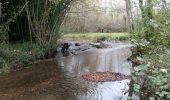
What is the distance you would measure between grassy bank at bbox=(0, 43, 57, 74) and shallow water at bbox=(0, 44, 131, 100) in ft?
1.86

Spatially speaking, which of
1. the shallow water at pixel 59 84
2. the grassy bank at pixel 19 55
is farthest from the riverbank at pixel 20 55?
the shallow water at pixel 59 84

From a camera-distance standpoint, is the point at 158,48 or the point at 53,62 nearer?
the point at 158,48

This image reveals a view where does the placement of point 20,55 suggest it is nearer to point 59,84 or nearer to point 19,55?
point 19,55

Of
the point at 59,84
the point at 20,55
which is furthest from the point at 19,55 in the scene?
the point at 59,84

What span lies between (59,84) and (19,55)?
4401 millimetres

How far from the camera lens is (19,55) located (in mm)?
14578

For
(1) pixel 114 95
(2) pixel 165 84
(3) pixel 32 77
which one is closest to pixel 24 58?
(3) pixel 32 77

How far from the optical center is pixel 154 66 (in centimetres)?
614

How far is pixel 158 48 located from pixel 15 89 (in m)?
5.23

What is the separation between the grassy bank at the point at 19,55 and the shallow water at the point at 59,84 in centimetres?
57

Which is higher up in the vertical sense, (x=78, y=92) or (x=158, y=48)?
(x=158, y=48)

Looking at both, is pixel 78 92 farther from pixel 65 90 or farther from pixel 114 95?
pixel 114 95

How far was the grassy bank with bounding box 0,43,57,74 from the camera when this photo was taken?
526 inches

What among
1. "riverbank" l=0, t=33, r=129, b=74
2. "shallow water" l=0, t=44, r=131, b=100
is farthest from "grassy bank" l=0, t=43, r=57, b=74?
"shallow water" l=0, t=44, r=131, b=100
